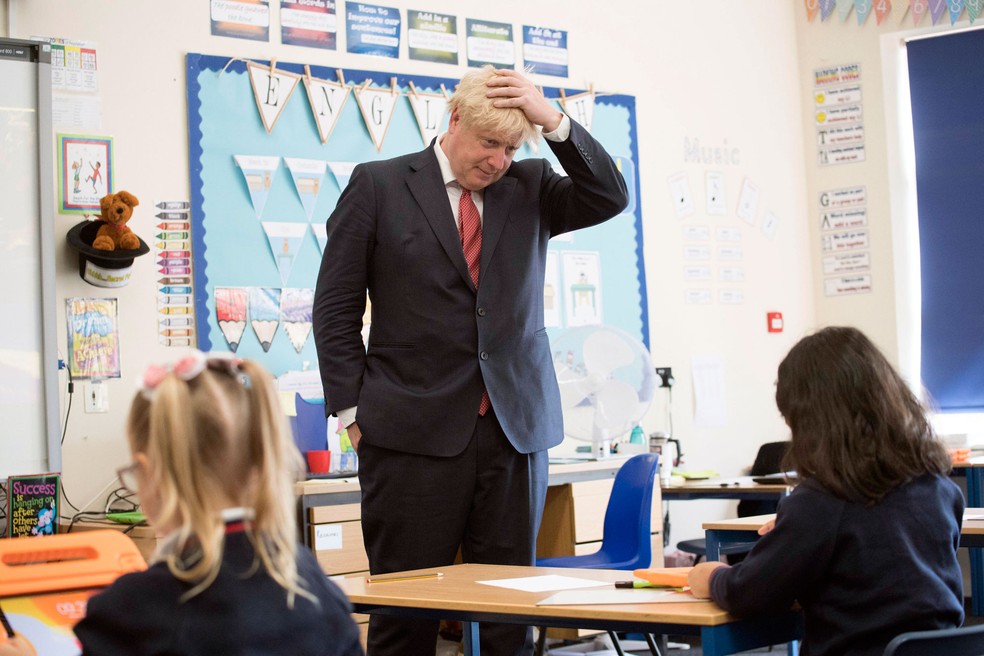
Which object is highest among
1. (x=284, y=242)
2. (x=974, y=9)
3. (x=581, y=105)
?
(x=974, y=9)

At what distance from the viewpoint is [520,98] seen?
2432mm

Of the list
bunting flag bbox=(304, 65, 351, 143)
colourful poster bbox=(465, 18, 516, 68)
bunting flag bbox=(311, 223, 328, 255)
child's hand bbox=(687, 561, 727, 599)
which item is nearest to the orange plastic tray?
child's hand bbox=(687, 561, 727, 599)

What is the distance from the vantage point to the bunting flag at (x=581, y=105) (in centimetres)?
541

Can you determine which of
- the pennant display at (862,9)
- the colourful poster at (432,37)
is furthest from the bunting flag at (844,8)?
the colourful poster at (432,37)

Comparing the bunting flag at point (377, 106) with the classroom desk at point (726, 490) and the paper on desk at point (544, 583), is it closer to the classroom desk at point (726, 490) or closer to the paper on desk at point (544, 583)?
the classroom desk at point (726, 490)

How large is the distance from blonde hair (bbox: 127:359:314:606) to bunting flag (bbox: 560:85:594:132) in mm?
4271

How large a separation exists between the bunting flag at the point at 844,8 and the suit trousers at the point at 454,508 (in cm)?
445

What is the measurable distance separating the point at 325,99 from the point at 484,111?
2404 millimetres

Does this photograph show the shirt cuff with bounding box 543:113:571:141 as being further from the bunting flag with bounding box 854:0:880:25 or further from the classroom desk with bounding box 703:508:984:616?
the bunting flag with bounding box 854:0:880:25

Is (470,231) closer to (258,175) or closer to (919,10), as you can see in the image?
(258,175)

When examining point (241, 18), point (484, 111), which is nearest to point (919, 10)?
point (241, 18)

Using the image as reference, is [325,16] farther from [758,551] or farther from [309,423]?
[758,551]

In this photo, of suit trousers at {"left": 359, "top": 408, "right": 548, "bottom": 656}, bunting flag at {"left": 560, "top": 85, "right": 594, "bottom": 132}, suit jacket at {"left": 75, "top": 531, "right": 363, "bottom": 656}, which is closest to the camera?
suit jacket at {"left": 75, "top": 531, "right": 363, "bottom": 656}

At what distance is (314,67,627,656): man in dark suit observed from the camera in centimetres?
240
